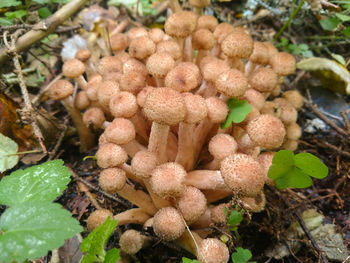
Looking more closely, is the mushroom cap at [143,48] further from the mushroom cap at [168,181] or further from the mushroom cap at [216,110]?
the mushroom cap at [168,181]

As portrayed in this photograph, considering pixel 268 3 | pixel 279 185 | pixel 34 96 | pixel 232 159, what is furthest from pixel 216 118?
pixel 268 3

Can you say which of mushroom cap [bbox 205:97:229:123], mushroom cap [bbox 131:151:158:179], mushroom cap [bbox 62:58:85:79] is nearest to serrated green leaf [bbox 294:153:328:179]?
mushroom cap [bbox 205:97:229:123]

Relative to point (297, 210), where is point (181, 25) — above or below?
above

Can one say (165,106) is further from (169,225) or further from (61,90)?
(61,90)

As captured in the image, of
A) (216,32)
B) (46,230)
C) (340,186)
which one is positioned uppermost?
(216,32)

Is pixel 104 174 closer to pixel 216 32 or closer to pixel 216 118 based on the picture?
pixel 216 118

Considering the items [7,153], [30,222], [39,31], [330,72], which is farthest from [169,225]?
[330,72]
